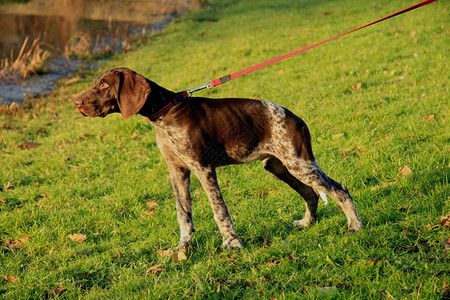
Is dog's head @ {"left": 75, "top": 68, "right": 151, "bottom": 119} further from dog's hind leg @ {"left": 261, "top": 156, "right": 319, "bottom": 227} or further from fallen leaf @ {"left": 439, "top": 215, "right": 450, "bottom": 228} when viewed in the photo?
fallen leaf @ {"left": 439, "top": 215, "right": 450, "bottom": 228}

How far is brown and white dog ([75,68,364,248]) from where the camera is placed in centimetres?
440

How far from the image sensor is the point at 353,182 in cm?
568

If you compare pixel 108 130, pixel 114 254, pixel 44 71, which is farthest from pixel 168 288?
pixel 44 71

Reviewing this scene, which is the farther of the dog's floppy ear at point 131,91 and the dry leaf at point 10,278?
the dry leaf at point 10,278

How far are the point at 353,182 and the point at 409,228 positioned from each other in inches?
51.4

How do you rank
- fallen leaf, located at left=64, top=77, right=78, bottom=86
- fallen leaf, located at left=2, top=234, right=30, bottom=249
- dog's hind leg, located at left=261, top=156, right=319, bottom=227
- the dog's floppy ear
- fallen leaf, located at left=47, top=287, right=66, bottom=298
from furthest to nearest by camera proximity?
1. fallen leaf, located at left=64, top=77, right=78, bottom=86
2. fallen leaf, located at left=2, top=234, right=30, bottom=249
3. dog's hind leg, located at left=261, top=156, right=319, bottom=227
4. the dog's floppy ear
5. fallen leaf, located at left=47, top=287, right=66, bottom=298

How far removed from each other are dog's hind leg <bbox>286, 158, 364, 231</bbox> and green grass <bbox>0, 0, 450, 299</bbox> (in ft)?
0.53

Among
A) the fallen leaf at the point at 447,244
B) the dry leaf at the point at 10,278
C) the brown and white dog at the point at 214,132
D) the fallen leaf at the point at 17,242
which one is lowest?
the fallen leaf at the point at 17,242

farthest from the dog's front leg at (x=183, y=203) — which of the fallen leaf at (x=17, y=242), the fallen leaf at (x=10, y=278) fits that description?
the fallen leaf at (x=17, y=242)

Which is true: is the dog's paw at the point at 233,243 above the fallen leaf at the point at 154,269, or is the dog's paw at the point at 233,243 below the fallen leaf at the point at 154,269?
above

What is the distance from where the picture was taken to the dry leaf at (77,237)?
525 centimetres

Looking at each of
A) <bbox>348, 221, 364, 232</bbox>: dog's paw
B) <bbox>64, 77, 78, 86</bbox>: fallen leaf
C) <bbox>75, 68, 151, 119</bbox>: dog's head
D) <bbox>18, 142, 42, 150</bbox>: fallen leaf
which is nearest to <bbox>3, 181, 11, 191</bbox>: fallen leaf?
<bbox>18, 142, 42, 150</bbox>: fallen leaf

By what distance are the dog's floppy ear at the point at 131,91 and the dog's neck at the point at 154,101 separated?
133 millimetres

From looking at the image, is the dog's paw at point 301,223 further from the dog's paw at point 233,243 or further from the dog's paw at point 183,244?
the dog's paw at point 183,244
